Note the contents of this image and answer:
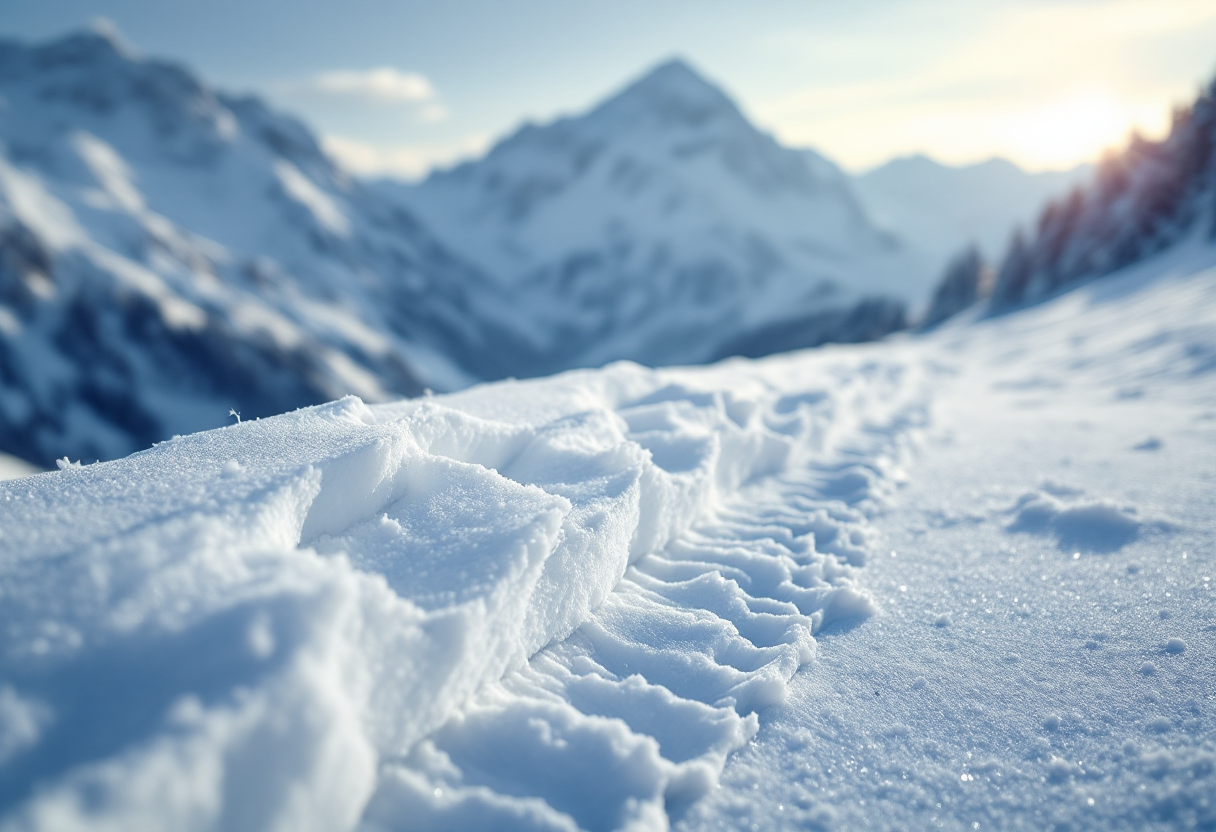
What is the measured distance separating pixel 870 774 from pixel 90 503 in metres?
2.97

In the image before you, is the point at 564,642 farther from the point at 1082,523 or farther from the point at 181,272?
the point at 181,272

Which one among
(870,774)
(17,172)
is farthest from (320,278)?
(870,774)

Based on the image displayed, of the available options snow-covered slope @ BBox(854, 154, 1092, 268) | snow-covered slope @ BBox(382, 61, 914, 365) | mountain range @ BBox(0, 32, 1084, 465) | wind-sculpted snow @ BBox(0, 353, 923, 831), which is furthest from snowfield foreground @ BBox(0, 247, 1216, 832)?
snow-covered slope @ BBox(854, 154, 1092, 268)

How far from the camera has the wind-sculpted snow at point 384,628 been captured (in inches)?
60.2

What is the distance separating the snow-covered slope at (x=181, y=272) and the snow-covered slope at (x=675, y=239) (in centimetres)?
2228

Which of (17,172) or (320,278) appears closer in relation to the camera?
(17,172)

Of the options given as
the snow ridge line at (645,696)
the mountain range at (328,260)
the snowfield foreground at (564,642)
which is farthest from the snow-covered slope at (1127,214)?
the snow ridge line at (645,696)

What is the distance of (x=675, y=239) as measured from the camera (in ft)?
501

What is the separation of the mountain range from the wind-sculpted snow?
27.0 metres

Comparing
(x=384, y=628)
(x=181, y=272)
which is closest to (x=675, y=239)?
(x=181, y=272)

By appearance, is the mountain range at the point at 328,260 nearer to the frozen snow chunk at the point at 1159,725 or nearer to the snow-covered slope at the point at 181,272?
the snow-covered slope at the point at 181,272

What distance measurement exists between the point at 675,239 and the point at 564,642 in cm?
15757

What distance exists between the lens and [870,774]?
2098 mm

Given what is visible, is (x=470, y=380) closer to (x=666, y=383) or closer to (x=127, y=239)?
(x=127, y=239)
